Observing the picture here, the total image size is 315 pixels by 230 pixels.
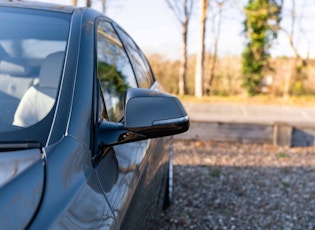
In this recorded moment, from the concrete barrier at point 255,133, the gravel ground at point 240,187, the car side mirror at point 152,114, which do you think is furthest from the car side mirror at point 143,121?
the concrete barrier at point 255,133

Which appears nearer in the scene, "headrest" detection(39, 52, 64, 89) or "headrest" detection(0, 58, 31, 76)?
"headrest" detection(39, 52, 64, 89)

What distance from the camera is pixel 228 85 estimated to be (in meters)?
18.8

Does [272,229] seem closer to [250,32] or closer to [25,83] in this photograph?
[25,83]

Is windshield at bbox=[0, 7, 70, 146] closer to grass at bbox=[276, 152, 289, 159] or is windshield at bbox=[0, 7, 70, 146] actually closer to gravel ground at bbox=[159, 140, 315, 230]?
gravel ground at bbox=[159, 140, 315, 230]

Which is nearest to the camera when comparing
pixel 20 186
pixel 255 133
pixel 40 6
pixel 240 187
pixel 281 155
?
pixel 20 186

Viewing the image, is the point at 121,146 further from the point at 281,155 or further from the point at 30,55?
the point at 281,155

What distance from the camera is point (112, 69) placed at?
7.77 feet

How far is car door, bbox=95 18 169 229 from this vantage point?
4.46ft

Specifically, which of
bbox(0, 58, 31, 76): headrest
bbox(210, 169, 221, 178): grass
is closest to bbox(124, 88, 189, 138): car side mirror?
bbox(0, 58, 31, 76): headrest

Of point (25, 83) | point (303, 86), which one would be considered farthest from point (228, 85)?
point (25, 83)

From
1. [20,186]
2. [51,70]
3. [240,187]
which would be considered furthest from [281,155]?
[20,186]

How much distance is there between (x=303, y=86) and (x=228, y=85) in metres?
3.72

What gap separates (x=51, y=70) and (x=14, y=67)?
1.26ft

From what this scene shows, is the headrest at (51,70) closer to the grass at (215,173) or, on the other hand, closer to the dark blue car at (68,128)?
the dark blue car at (68,128)
